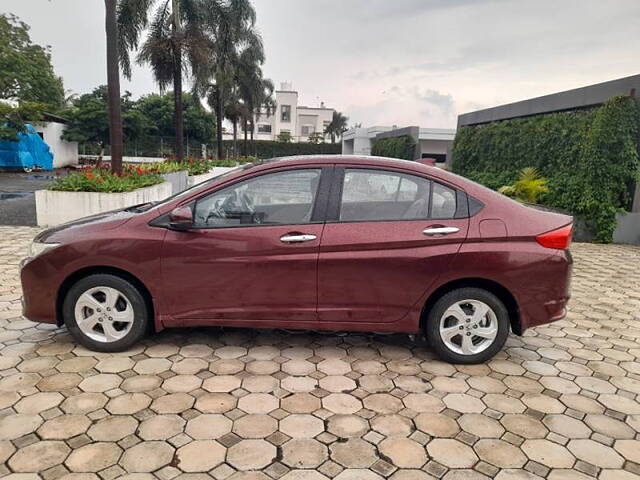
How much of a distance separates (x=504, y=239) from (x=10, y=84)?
34922 mm

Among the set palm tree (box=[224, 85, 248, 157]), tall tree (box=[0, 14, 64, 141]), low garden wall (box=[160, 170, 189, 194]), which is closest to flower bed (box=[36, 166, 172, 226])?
low garden wall (box=[160, 170, 189, 194])

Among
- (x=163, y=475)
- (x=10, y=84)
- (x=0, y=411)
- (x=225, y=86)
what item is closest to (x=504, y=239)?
(x=163, y=475)

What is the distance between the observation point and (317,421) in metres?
2.70

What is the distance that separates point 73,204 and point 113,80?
3146 millimetres

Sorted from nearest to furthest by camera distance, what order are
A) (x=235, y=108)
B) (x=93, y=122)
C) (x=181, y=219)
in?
(x=181, y=219) < (x=93, y=122) < (x=235, y=108)

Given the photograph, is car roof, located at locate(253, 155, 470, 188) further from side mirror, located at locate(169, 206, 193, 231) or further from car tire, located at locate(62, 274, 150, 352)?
car tire, located at locate(62, 274, 150, 352)

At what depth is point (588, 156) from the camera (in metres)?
9.17

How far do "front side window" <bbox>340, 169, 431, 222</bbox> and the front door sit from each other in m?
0.24

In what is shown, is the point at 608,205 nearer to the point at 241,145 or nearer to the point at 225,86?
the point at 225,86

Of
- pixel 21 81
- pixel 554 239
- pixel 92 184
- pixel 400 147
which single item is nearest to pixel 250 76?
pixel 400 147

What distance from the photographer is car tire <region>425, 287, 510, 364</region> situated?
11.0ft

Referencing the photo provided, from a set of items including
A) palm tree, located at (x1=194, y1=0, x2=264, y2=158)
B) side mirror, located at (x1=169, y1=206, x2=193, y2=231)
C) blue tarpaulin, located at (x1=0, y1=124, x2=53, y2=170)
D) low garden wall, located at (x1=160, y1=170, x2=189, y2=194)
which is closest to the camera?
side mirror, located at (x1=169, y1=206, x2=193, y2=231)

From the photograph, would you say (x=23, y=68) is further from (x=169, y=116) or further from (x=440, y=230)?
(x=440, y=230)

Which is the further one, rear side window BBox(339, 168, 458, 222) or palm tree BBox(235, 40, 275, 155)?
palm tree BBox(235, 40, 275, 155)
